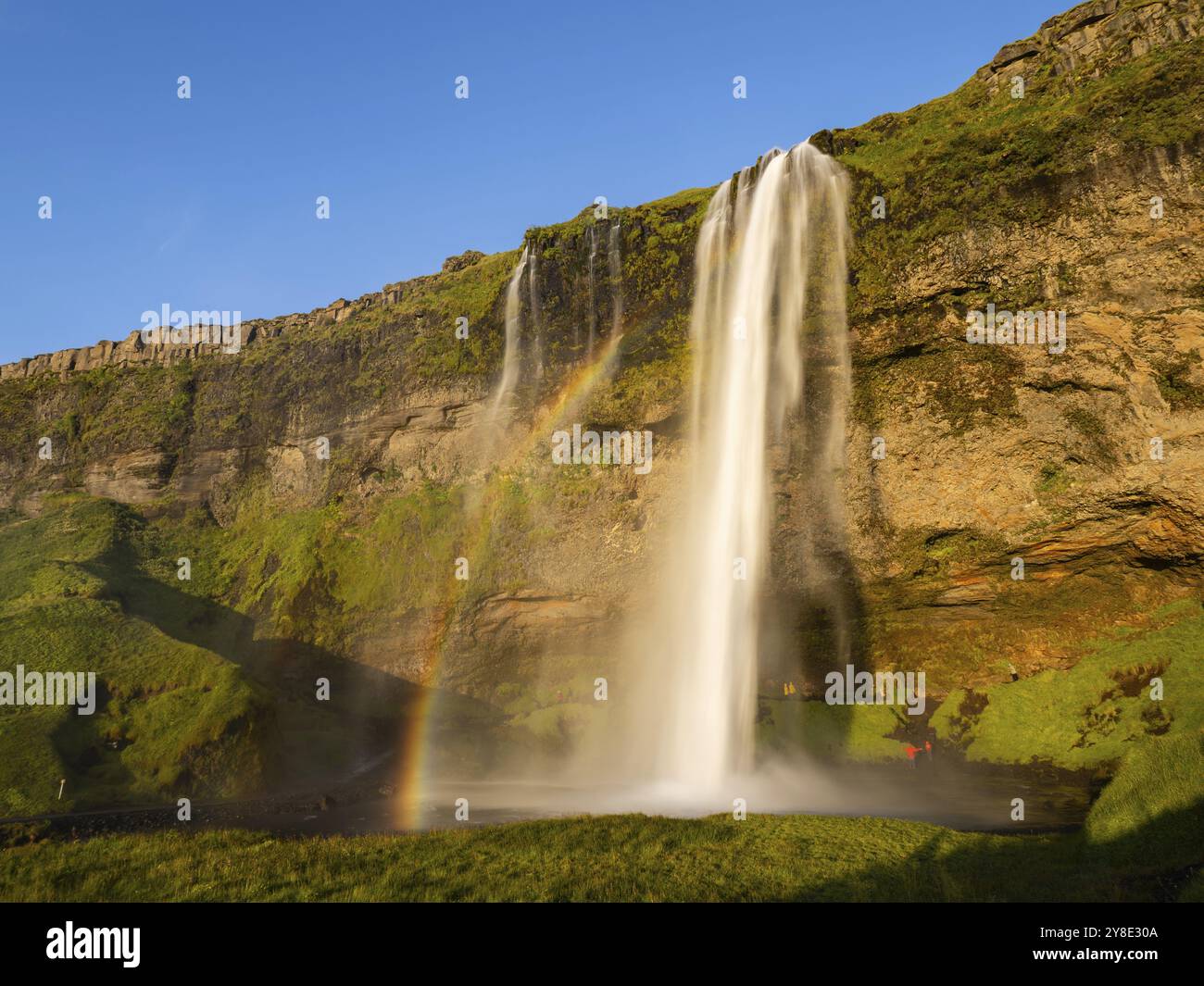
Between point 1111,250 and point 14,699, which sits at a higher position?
point 1111,250

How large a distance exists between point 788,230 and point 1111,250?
11.7 meters

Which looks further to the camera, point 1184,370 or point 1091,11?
point 1091,11

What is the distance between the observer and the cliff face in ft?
83.4

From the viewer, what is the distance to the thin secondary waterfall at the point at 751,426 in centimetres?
3061

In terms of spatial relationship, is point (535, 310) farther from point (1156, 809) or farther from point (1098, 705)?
point (1156, 809)

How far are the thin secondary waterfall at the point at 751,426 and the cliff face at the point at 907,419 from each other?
3.43 feet

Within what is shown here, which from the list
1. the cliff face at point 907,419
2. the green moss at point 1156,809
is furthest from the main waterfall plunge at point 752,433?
the green moss at point 1156,809

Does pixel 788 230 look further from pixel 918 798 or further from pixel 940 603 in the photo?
pixel 918 798

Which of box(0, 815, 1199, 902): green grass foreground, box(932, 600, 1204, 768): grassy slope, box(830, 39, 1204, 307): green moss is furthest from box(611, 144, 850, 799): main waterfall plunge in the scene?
box(0, 815, 1199, 902): green grass foreground

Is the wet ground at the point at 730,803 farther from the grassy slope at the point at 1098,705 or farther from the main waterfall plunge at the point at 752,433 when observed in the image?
the main waterfall plunge at the point at 752,433

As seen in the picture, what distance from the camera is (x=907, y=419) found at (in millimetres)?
29344

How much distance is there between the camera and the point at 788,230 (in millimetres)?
31531
